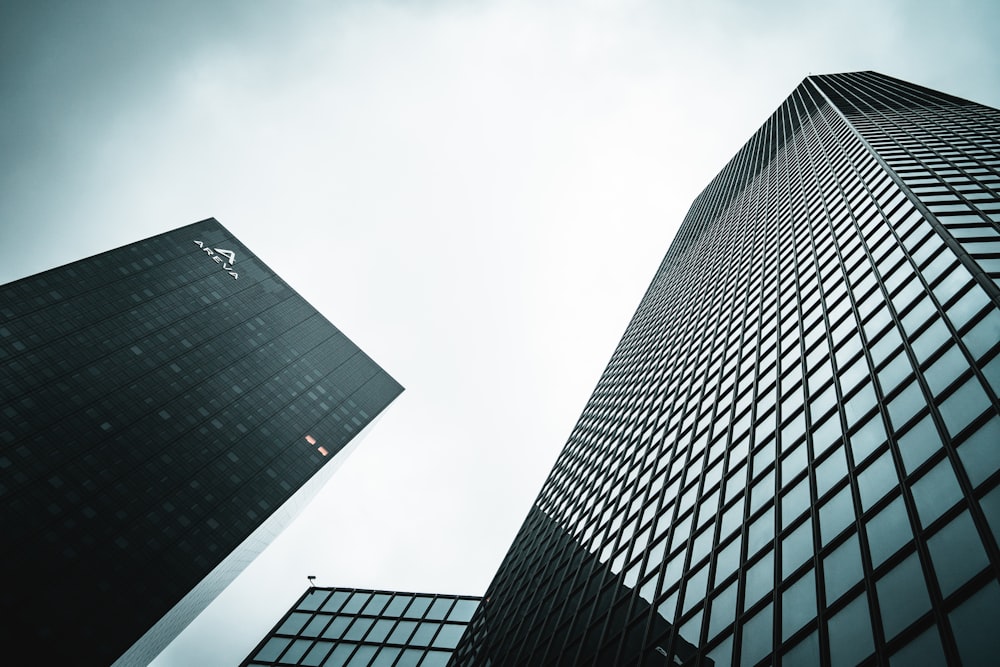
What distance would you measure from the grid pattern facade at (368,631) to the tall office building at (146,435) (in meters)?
48.9

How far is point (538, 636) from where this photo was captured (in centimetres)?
2520

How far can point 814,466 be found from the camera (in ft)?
55.1

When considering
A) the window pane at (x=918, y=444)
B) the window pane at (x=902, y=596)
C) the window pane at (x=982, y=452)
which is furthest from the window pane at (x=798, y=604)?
the window pane at (x=982, y=452)

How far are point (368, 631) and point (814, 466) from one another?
37.3 metres

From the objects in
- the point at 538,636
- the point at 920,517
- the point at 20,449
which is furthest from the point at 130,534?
the point at 920,517

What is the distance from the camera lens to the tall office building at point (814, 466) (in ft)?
37.6

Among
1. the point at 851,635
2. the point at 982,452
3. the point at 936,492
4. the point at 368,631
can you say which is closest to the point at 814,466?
the point at 936,492

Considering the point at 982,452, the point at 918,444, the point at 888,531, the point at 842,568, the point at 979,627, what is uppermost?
the point at 918,444

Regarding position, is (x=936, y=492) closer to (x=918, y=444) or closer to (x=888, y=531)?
(x=888, y=531)

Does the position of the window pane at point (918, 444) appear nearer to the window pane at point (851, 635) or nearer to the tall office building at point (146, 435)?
the window pane at point (851, 635)

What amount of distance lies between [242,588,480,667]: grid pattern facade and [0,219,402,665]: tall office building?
48864 millimetres

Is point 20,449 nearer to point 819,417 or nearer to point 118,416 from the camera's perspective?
point 118,416

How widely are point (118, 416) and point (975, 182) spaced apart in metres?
115

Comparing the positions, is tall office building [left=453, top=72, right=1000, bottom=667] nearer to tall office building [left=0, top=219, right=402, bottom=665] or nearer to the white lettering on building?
tall office building [left=0, top=219, right=402, bottom=665]
